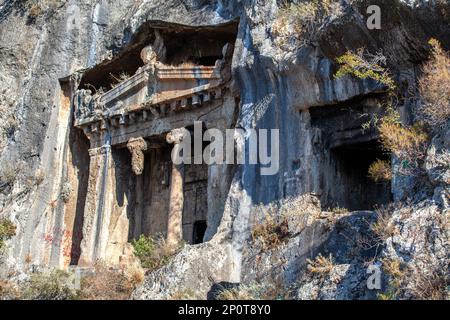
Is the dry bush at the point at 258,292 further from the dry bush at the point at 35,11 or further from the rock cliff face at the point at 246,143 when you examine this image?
the dry bush at the point at 35,11

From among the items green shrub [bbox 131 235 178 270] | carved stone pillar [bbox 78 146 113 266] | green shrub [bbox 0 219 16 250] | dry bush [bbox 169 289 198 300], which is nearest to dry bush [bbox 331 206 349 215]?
dry bush [bbox 169 289 198 300]

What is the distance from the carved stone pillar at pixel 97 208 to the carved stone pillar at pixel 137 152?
908mm

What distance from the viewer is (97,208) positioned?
1728 cm

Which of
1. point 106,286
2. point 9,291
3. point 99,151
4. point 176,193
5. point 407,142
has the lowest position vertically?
point 9,291

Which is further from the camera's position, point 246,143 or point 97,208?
point 97,208

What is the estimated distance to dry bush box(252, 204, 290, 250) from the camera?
39.9 ft

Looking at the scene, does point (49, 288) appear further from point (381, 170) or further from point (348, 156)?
point (381, 170)

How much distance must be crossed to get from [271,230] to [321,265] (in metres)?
2.11

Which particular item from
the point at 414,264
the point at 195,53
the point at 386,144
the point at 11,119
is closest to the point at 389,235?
the point at 414,264

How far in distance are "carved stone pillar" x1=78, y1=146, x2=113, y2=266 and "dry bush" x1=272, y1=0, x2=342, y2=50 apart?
6.17 metres

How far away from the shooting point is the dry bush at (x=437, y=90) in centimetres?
999

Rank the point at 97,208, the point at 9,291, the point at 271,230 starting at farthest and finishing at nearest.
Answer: the point at 97,208 < the point at 9,291 < the point at 271,230

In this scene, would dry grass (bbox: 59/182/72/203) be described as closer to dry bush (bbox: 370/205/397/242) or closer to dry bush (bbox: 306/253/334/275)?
dry bush (bbox: 306/253/334/275)

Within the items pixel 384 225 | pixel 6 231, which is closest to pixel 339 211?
pixel 384 225
